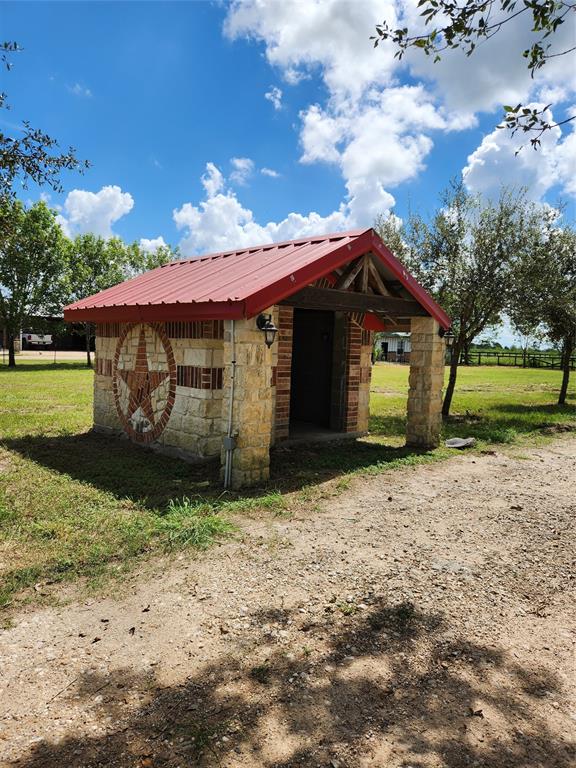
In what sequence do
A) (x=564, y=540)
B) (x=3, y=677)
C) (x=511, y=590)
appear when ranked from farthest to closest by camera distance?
(x=564, y=540) < (x=511, y=590) < (x=3, y=677)

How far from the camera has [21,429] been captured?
11.1 metres

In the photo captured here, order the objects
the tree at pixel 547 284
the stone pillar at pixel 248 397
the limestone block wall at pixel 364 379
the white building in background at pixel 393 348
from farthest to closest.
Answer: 1. the white building in background at pixel 393 348
2. the tree at pixel 547 284
3. the limestone block wall at pixel 364 379
4. the stone pillar at pixel 248 397

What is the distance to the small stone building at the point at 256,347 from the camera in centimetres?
714

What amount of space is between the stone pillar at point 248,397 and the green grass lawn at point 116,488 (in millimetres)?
414

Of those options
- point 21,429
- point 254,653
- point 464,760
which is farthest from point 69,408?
point 464,760

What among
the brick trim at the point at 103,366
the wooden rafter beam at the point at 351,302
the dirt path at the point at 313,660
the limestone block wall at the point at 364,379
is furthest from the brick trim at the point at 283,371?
the dirt path at the point at 313,660

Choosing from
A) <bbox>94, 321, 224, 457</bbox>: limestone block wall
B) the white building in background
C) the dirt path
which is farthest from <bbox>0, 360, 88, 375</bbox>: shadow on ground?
the white building in background

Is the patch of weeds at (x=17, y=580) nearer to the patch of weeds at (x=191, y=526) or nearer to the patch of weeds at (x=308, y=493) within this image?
the patch of weeds at (x=191, y=526)

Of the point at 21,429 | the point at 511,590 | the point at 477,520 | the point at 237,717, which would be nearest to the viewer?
the point at 237,717

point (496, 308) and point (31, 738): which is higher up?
point (496, 308)

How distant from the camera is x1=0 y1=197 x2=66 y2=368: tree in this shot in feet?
94.4

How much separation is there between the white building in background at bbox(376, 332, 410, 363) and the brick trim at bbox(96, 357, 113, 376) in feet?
163

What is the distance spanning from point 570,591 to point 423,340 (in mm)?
6157

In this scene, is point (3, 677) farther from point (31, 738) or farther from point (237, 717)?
point (237, 717)
